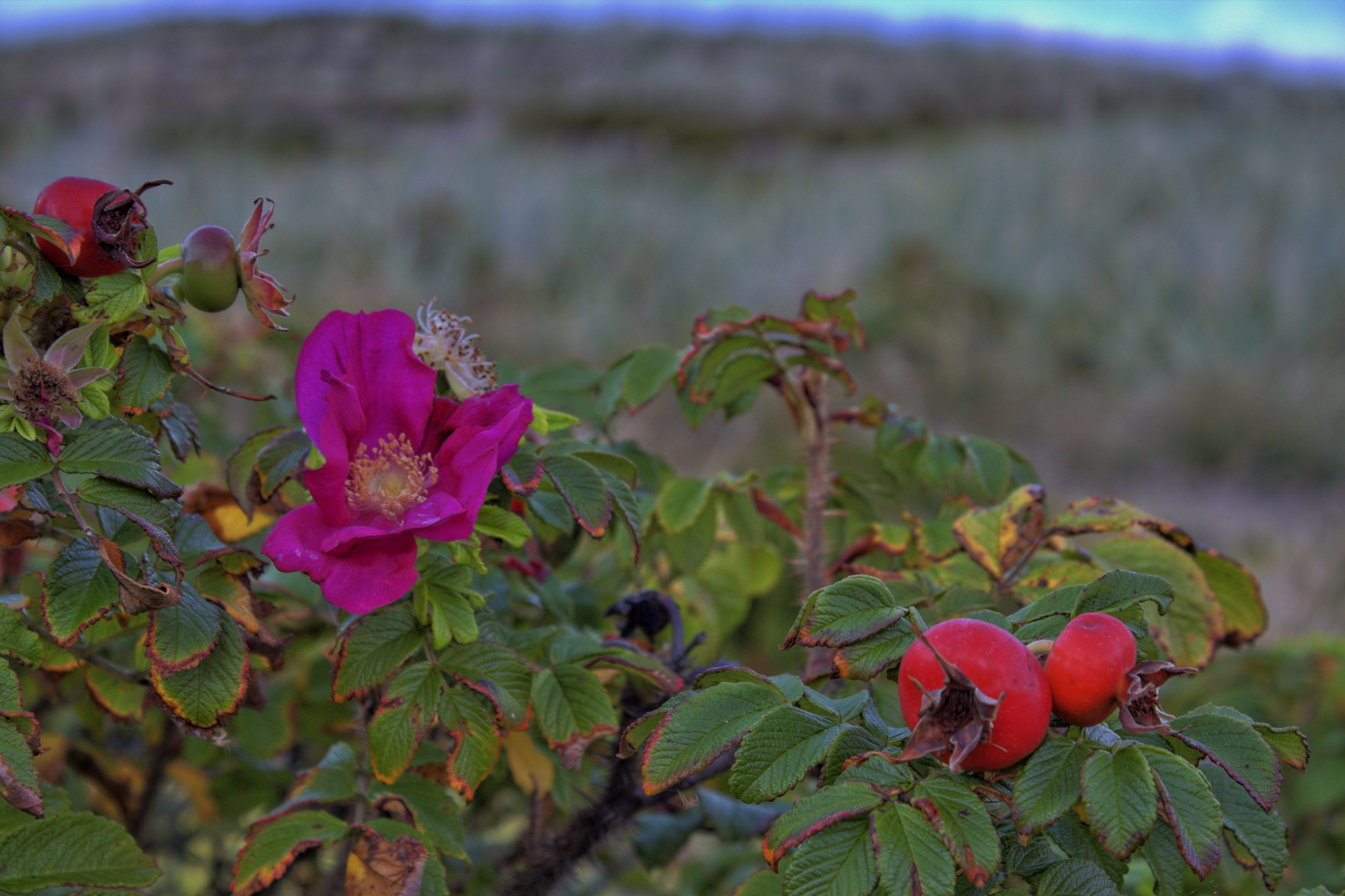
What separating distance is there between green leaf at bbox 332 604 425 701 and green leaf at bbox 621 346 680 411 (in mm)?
294

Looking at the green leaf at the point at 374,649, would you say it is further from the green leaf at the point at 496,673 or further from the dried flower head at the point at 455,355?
the dried flower head at the point at 455,355

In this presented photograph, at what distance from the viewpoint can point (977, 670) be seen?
1.41 ft

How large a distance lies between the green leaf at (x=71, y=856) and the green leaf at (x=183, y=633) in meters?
0.12

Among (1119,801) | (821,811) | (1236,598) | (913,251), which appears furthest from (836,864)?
(913,251)

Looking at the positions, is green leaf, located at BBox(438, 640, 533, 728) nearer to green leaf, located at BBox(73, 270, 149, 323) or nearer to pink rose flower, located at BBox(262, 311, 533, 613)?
pink rose flower, located at BBox(262, 311, 533, 613)

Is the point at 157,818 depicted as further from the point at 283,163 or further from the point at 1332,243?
the point at 283,163

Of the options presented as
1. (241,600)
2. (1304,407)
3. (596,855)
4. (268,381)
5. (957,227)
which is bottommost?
(1304,407)

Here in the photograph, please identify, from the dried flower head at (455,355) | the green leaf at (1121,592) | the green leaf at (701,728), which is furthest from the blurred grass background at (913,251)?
the green leaf at (1121,592)

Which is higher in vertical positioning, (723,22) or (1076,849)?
(723,22)

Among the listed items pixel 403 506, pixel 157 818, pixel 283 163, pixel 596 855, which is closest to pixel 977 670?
pixel 403 506

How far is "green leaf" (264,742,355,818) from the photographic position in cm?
58

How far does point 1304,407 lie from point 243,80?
13.2 metres

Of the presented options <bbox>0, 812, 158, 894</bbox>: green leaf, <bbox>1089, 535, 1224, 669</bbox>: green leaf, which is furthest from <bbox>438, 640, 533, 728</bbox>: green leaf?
<bbox>1089, 535, 1224, 669</bbox>: green leaf

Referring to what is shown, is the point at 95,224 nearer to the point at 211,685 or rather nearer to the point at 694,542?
the point at 211,685
